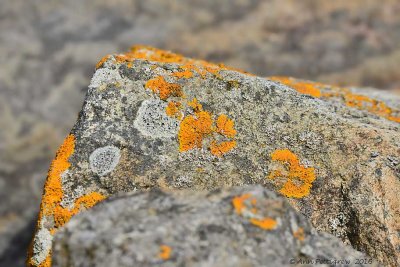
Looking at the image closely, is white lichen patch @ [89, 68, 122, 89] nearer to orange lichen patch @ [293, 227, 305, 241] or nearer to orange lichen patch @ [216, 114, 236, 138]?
orange lichen patch @ [216, 114, 236, 138]

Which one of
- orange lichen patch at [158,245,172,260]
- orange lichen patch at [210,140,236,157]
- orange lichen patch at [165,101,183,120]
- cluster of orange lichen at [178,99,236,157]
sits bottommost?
orange lichen patch at [158,245,172,260]

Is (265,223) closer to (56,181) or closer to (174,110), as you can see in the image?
(174,110)

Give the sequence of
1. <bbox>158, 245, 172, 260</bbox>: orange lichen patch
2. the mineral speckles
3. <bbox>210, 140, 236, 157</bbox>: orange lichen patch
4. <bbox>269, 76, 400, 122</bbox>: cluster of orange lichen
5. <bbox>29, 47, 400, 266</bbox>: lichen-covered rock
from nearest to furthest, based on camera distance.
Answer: <bbox>158, 245, 172, 260</bbox>: orange lichen patch
<bbox>29, 47, 400, 266</bbox>: lichen-covered rock
the mineral speckles
<bbox>210, 140, 236, 157</bbox>: orange lichen patch
<bbox>269, 76, 400, 122</bbox>: cluster of orange lichen

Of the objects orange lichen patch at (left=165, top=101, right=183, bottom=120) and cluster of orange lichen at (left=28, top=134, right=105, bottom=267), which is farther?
orange lichen patch at (left=165, top=101, right=183, bottom=120)

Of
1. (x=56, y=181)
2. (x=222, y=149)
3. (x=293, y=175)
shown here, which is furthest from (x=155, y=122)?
(x=293, y=175)

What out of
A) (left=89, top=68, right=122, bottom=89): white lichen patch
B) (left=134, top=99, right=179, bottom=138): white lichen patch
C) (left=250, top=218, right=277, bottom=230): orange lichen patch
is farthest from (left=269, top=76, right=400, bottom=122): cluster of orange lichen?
(left=250, top=218, right=277, bottom=230): orange lichen patch

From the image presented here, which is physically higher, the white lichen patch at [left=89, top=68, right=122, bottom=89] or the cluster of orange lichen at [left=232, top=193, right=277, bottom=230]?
the white lichen patch at [left=89, top=68, right=122, bottom=89]
